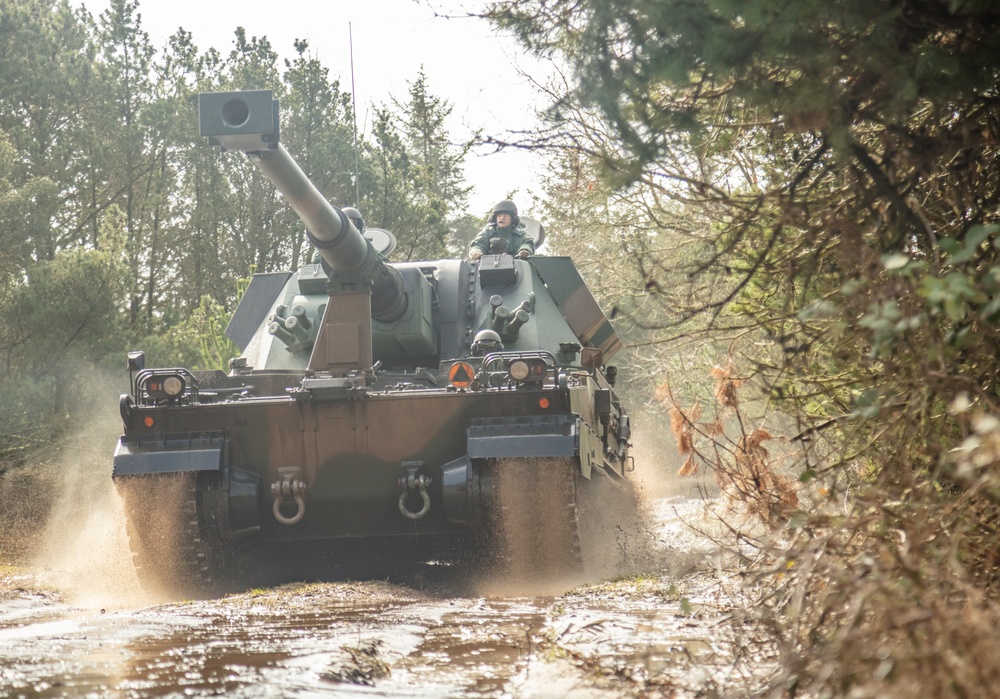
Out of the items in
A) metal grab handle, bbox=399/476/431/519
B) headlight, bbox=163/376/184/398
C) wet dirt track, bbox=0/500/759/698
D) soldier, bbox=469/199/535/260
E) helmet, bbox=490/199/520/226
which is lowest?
wet dirt track, bbox=0/500/759/698

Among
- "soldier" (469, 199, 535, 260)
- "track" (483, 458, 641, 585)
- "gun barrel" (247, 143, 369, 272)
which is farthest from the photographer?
"soldier" (469, 199, 535, 260)

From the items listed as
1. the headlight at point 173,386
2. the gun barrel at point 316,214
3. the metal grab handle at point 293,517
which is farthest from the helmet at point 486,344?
the headlight at point 173,386

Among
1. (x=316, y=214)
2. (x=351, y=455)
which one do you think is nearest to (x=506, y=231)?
→ (x=316, y=214)

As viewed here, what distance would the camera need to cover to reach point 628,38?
4914 millimetres

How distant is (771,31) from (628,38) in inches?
21.7

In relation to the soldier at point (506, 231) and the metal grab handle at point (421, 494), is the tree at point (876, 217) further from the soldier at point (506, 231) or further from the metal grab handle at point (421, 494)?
the soldier at point (506, 231)

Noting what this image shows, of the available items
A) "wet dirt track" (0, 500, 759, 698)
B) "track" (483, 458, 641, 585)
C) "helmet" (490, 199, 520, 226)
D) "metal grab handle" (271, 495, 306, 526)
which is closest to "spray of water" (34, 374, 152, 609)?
"metal grab handle" (271, 495, 306, 526)

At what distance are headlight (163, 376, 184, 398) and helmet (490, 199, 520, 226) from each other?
459 cm

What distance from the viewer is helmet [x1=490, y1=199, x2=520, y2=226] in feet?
44.4

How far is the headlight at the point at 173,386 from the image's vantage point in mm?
9812

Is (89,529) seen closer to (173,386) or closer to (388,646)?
(173,386)

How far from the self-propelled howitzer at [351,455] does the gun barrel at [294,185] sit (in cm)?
2

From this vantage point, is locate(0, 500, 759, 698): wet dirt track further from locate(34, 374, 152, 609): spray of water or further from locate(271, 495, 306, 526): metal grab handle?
locate(34, 374, 152, 609): spray of water

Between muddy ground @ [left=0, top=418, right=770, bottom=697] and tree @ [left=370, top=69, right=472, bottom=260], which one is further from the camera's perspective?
tree @ [left=370, top=69, right=472, bottom=260]
